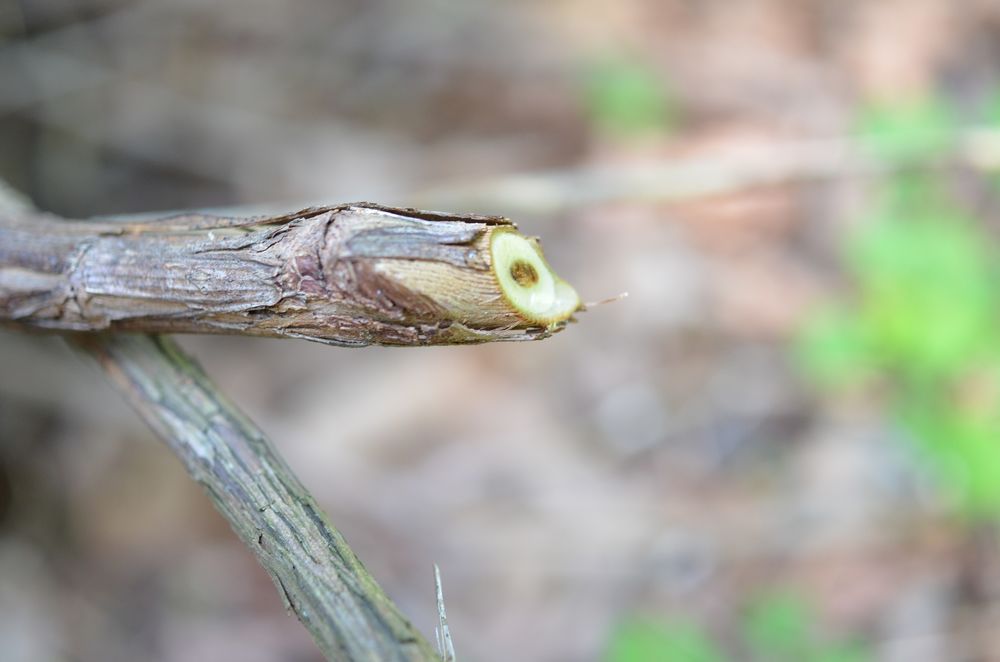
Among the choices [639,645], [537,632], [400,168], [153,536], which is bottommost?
[639,645]

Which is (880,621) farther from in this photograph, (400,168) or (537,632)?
(400,168)

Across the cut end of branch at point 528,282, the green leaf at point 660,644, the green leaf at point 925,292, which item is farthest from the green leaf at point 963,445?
the cut end of branch at point 528,282

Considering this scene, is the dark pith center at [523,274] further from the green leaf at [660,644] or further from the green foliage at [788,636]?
the green foliage at [788,636]

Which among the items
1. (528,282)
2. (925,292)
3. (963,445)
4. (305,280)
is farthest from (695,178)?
(305,280)

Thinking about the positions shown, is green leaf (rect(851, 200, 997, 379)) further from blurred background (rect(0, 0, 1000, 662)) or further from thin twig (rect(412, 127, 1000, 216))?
thin twig (rect(412, 127, 1000, 216))

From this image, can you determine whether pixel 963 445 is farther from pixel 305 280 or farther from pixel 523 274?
pixel 305 280

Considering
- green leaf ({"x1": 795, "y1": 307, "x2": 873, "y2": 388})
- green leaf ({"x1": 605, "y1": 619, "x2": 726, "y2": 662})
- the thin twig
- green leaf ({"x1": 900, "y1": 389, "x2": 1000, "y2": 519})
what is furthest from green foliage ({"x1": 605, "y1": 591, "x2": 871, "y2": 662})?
the thin twig

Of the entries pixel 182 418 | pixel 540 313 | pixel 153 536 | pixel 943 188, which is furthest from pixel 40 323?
pixel 943 188
